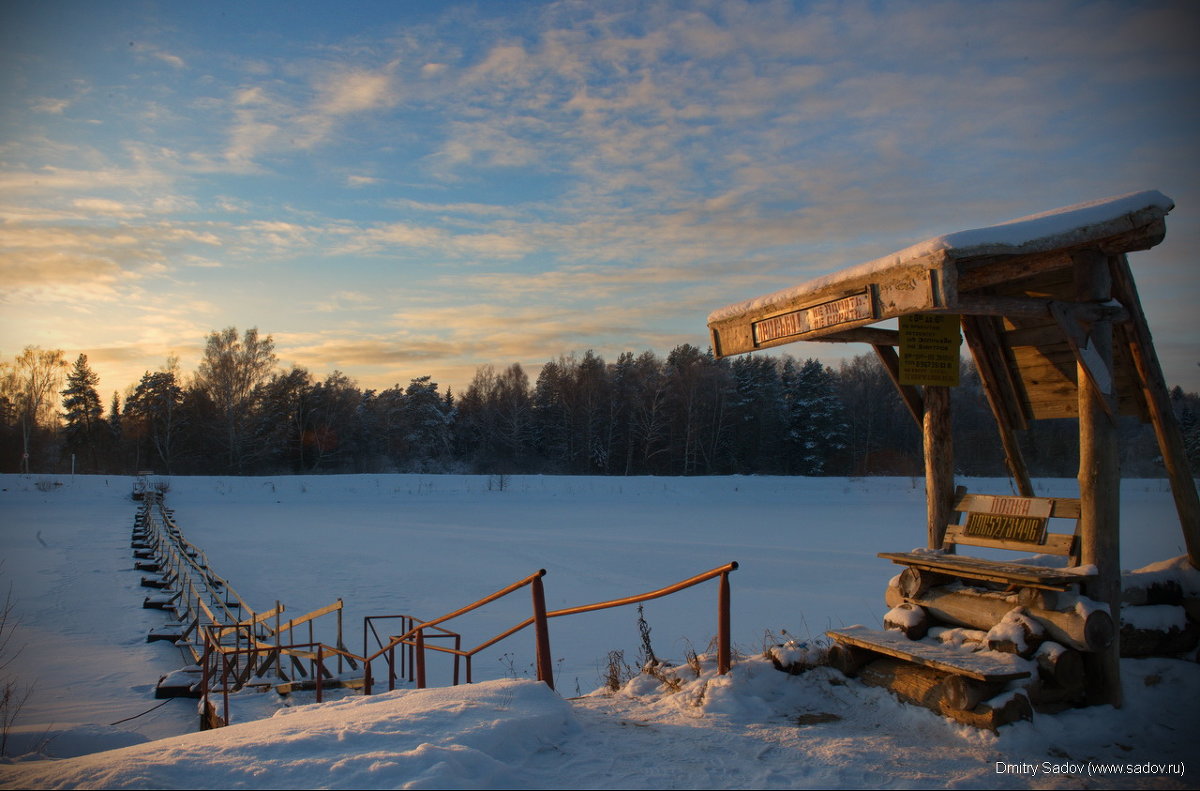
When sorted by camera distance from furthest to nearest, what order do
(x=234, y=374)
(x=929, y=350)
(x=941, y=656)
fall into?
(x=234, y=374) < (x=929, y=350) < (x=941, y=656)

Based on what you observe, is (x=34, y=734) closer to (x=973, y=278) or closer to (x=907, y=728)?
(x=907, y=728)

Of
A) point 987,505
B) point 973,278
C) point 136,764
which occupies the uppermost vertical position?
point 973,278

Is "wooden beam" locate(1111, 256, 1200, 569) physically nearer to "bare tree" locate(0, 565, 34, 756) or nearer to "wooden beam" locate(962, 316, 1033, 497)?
"wooden beam" locate(962, 316, 1033, 497)

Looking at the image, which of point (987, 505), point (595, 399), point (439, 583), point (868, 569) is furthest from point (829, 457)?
point (987, 505)

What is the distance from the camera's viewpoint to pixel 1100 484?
14.9ft

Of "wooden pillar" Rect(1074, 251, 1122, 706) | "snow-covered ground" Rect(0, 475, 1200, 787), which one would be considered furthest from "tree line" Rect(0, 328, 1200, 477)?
"wooden pillar" Rect(1074, 251, 1122, 706)

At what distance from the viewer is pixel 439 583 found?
1598cm

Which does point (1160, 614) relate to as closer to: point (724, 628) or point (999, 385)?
point (999, 385)

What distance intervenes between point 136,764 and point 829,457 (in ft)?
189

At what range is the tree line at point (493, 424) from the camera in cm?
5222

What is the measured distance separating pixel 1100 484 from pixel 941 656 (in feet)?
4.59

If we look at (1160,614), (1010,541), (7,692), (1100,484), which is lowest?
(7,692)

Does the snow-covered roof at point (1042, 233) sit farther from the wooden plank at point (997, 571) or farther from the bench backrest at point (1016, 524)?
the wooden plank at point (997, 571)

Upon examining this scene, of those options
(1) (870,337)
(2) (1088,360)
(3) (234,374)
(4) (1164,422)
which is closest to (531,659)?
(1) (870,337)
